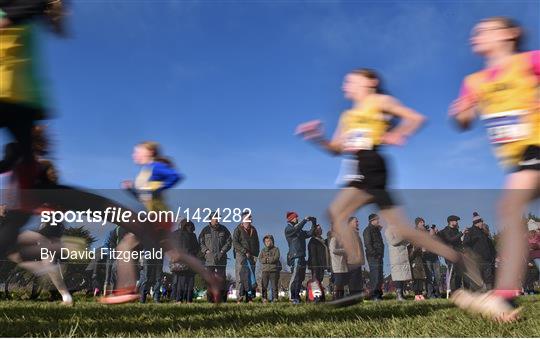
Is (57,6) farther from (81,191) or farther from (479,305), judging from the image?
(479,305)

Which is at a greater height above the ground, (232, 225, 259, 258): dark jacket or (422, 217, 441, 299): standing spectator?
(232, 225, 259, 258): dark jacket

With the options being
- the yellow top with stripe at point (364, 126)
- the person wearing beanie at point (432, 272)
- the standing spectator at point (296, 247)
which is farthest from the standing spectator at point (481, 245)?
the yellow top with stripe at point (364, 126)

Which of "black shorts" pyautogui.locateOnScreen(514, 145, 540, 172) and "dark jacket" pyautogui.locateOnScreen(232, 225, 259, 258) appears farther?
"dark jacket" pyautogui.locateOnScreen(232, 225, 259, 258)

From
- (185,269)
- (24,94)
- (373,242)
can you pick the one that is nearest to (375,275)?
(373,242)

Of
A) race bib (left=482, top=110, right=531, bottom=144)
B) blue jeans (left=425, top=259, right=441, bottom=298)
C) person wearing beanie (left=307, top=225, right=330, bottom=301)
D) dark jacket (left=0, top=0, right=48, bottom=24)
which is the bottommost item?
blue jeans (left=425, top=259, right=441, bottom=298)

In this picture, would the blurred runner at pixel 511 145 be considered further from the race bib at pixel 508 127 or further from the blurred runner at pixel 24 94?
the blurred runner at pixel 24 94

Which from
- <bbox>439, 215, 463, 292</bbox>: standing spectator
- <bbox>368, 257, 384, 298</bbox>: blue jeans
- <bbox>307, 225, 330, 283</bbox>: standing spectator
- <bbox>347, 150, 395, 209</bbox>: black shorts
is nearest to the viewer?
<bbox>347, 150, 395, 209</bbox>: black shorts

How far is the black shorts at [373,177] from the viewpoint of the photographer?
4.23 meters

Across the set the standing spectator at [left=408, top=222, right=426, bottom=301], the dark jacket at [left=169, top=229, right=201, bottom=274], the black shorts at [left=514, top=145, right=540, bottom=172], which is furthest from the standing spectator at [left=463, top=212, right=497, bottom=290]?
the black shorts at [left=514, top=145, right=540, bottom=172]

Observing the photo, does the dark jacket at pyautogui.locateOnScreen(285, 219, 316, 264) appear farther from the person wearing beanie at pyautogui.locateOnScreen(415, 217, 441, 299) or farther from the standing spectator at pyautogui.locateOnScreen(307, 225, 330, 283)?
the person wearing beanie at pyautogui.locateOnScreen(415, 217, 441, 299)

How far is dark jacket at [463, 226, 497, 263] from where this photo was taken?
12828mm

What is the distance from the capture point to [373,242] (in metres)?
12.1

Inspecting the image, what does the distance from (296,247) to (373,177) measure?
7908 millimetres

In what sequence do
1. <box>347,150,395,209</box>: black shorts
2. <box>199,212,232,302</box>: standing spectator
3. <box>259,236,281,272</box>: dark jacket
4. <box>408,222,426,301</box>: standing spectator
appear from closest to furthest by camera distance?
<box>347,150,395,209</box>: black shorts, <box>199,212,232,302</box>: standing spectator, <box>259,236,281,272</box>: dark jacket, <box>408,222,426,301</box>: standing spectator
